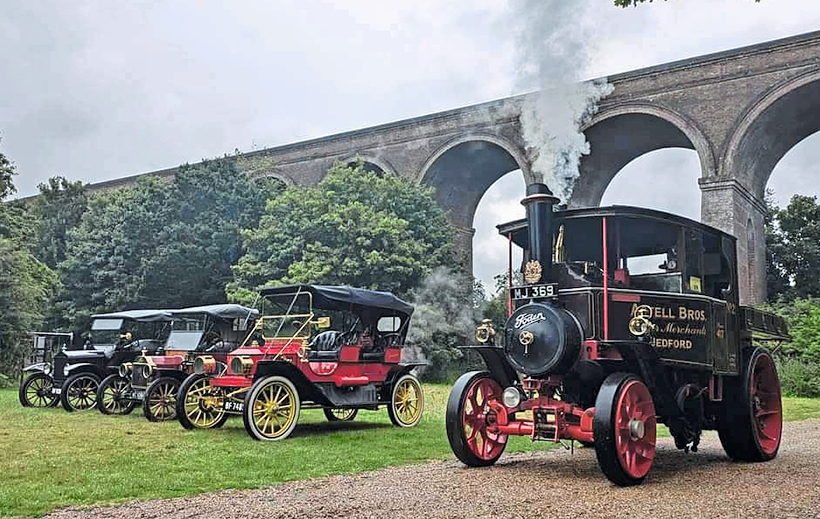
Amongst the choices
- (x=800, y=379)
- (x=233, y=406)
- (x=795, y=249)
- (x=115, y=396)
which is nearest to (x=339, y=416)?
(x=233, y=406)

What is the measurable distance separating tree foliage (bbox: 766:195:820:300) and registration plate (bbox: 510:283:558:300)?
27.1 meters

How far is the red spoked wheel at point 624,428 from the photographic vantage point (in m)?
6.25

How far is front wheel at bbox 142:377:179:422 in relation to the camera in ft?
39.8

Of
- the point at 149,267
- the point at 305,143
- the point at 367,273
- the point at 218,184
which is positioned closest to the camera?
the point at 367,273

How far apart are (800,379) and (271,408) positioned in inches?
592

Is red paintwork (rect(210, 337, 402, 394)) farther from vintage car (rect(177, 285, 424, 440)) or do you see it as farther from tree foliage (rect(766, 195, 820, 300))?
tree foliage (rect(766, 195, 820, 300))

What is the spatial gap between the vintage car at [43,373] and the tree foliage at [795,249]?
25.7 metres

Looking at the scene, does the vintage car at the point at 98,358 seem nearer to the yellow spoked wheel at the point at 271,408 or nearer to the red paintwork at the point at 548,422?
the yellow spoked wheel at the point at 271,408

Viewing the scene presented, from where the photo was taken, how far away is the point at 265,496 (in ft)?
19.7

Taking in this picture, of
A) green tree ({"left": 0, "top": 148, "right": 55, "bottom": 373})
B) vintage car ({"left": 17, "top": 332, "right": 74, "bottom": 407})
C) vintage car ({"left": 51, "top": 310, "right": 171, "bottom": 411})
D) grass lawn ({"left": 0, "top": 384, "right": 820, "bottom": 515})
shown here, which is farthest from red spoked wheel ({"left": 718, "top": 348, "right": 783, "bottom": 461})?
green tree ({"left": 0, "top": 148, "right": 55, "bottom": 373})

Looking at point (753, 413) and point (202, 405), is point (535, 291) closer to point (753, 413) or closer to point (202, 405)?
point (753, 413)

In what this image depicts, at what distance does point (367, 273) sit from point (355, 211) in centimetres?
205

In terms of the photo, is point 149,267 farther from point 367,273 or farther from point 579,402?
point 579,402

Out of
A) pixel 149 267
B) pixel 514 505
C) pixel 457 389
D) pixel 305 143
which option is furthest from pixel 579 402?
pixel 305 143
